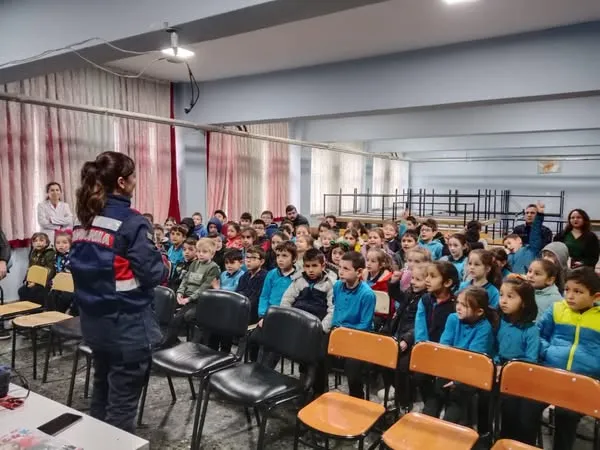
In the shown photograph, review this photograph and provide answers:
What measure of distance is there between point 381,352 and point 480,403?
541 mm

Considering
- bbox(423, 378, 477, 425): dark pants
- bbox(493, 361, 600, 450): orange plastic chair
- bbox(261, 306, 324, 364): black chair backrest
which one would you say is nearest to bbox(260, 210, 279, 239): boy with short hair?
bbox(261, 306, 324, 364): black chair backrest

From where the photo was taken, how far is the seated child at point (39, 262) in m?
4.28

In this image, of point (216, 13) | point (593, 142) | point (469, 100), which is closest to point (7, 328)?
point (216, 13)

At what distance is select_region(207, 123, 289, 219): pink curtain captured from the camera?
7.32 meters

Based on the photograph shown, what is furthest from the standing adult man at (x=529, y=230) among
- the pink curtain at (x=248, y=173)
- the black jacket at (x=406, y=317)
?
the pink curtain at (x=248, y=173)

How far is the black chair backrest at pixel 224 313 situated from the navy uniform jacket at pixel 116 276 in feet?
3.14

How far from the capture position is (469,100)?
4289mm

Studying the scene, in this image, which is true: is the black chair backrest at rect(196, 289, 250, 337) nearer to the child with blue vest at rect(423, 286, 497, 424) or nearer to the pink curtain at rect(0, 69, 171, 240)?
the child with blue vest at rect(423, 286, 497, 424)

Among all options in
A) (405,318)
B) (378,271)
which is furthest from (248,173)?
(405,318)

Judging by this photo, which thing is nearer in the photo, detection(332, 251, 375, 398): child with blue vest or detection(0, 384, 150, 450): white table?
detection(0, 384, 150, 450): white table

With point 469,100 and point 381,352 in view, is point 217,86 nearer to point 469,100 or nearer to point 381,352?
point 469,100

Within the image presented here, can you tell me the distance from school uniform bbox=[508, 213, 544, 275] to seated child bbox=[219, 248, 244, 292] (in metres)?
2.60

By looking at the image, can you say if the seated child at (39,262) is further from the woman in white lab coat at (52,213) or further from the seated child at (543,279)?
the seated child at (543,279)

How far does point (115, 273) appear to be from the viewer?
1.69 m
